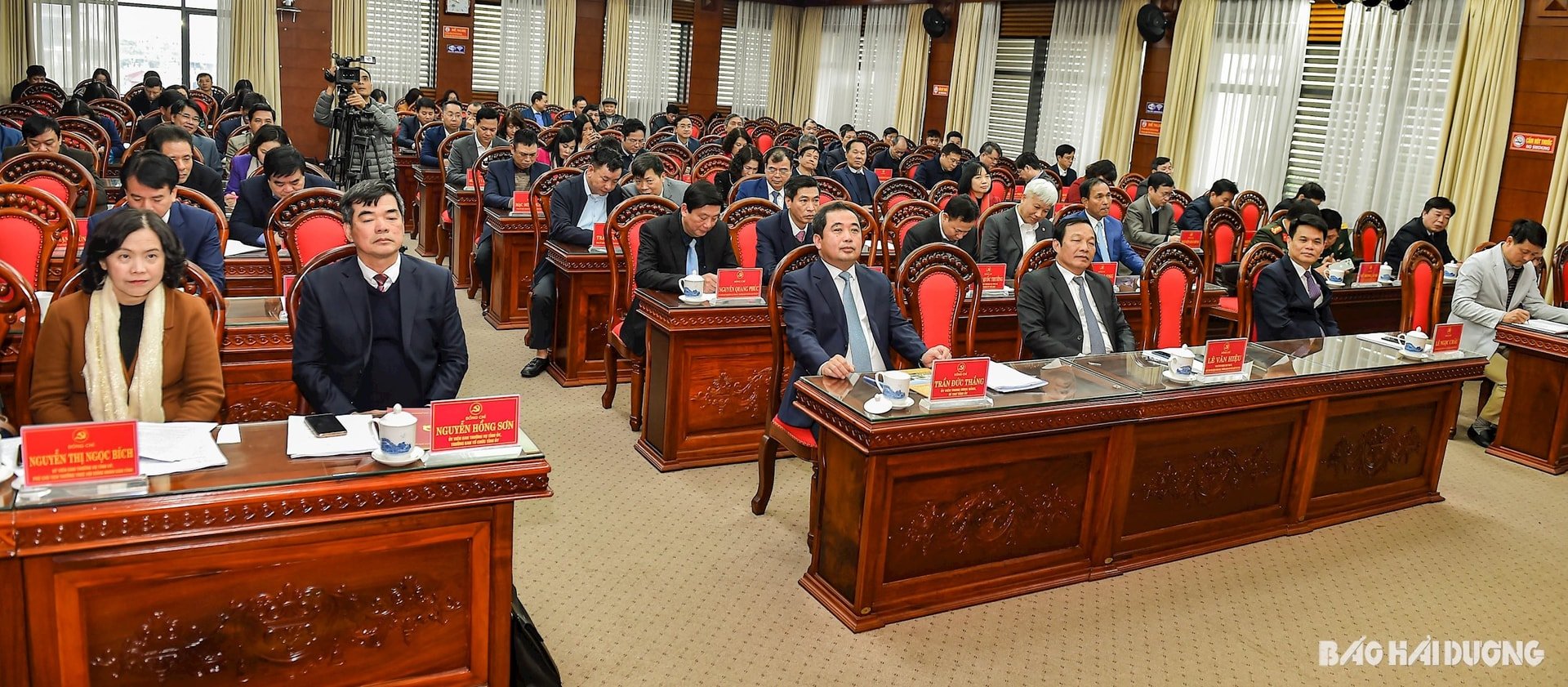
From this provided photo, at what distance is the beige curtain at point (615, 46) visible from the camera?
13773 mm

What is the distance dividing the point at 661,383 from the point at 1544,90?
21.5ft

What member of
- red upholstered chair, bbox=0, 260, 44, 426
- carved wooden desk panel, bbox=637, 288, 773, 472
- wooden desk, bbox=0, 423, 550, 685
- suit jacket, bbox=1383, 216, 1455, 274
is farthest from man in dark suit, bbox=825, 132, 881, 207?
wooden desk, bbox=0, 423, 550, 685

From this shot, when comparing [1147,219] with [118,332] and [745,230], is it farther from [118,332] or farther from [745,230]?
[118,332]

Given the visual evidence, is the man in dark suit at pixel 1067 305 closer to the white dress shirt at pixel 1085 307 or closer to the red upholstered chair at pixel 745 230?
the white dress shirt at pixel 1085 307

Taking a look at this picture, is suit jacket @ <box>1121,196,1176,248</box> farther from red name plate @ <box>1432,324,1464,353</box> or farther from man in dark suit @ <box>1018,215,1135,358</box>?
man in dark suit @ <box>1018,215,1135,358</box>

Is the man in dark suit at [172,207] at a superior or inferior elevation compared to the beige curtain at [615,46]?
inferior

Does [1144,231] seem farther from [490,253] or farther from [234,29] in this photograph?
[234,29]

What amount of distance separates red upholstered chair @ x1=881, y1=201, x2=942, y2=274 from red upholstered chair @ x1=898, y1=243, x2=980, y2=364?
61.6 inches

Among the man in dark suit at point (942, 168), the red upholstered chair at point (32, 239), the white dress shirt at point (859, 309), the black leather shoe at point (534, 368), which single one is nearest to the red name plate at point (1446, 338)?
the white dress shirt at point (859, 309)

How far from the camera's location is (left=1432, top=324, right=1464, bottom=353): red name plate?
371cm

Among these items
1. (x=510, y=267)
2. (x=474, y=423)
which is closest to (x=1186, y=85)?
(x=510, y=267)

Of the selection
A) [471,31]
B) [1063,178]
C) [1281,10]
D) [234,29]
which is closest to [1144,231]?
[1063,178]

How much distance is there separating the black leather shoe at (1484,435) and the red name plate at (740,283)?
3.32 m

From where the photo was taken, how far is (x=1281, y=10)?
8750 mm
